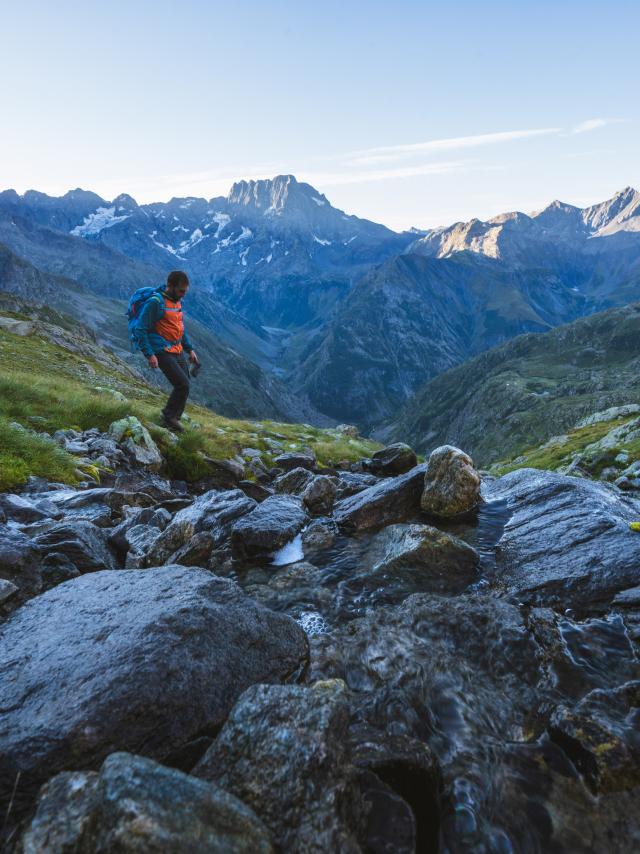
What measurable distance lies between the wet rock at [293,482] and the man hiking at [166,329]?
5637mm

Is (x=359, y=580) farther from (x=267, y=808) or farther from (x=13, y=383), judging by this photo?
(x=13, y=383)

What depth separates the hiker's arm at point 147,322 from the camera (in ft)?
55.6

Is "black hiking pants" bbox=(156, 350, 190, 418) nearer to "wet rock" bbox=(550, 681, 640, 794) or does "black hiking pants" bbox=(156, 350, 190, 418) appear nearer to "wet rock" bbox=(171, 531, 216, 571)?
"wet rock" bbox=(171, 531, 216, 571)

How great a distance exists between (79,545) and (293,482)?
32.5 ft

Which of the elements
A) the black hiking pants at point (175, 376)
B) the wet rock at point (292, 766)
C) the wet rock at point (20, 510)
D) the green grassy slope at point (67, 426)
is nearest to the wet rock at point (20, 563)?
the wet rock at point (20, 510)

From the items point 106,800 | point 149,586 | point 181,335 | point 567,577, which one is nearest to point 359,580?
point 567,577

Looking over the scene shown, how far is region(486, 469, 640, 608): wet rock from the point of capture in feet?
29.2

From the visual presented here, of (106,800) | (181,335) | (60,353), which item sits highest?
(181,335)

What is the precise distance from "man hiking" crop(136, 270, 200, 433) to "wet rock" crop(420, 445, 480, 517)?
34.5 feet

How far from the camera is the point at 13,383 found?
57.8 feet

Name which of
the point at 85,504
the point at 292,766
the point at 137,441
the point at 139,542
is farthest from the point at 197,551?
the point at 137,441

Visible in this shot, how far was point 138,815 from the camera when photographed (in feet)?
9.48

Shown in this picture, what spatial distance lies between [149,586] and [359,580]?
4.89 metres

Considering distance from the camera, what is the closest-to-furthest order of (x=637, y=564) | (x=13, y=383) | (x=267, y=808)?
(x=267, y=808) < (x=637, y=564) < (x=13, y=383)
